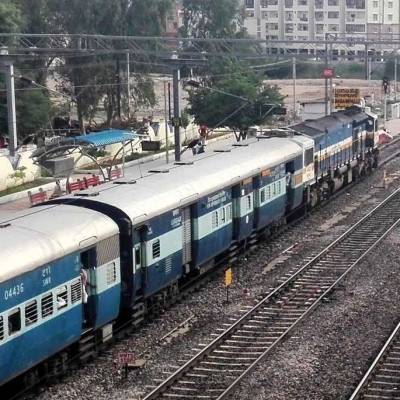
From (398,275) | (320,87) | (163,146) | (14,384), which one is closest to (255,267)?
(398,275)

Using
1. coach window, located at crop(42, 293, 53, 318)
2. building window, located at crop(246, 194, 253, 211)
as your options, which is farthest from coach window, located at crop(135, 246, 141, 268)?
building window, located at crop(246, 194, 253, 211)

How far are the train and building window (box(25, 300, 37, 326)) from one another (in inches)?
0.7

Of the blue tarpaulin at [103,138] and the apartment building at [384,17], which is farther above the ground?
the apartment building at [384,17]

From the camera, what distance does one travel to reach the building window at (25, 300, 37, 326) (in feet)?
46.3

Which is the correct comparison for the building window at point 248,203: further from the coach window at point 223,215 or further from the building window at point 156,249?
the building window at point 156,249

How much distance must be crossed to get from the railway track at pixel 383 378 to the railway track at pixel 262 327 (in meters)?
1.98

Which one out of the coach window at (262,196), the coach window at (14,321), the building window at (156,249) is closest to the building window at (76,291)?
the coach window at (14,321)

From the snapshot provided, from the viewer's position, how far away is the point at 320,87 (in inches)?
4368

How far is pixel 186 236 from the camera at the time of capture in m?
20.5

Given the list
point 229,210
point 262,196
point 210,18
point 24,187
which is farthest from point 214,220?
point 210,18

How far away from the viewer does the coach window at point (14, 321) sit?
13.7m

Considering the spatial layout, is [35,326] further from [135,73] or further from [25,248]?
[135,73]

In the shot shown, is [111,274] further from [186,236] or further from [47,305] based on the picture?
[186,236]

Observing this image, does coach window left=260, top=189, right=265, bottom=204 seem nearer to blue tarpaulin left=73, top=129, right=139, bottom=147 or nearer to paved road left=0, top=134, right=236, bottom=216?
paved road left=0, top=134, right=236, bottom=216
